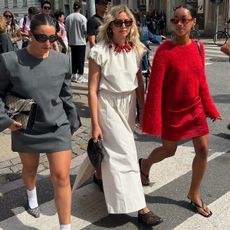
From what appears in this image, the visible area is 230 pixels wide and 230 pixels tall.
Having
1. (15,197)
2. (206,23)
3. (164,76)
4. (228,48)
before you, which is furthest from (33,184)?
(206,23)

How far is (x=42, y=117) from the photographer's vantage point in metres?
3.04

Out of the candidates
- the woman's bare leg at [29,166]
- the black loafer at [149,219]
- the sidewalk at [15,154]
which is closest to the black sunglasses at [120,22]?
the woman's bare leg at [29,166]

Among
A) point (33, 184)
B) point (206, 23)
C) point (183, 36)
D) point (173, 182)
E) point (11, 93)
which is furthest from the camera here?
point (206, 23)

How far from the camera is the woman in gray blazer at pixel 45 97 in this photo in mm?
2922

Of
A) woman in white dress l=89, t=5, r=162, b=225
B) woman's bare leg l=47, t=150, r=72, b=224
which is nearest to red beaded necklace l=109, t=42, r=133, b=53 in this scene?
woman in white dress l=89, t=5, r=162, b=225

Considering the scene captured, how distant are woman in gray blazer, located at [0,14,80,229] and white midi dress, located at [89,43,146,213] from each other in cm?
30

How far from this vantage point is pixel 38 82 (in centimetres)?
297

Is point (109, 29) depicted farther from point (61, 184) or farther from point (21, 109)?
point (61, 184)

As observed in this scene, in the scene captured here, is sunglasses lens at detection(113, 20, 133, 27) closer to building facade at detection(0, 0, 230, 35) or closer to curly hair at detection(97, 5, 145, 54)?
curly hair at detection(97, 5, 145, 54)

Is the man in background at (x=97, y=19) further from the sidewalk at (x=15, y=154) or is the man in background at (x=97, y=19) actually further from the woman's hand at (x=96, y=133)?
the woman's hand at (x=96, y=133)

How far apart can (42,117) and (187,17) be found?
4.55 feet

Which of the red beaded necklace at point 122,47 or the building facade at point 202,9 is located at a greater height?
the red beaded necklace at point 122,47

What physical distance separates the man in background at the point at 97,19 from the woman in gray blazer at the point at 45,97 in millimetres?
3602

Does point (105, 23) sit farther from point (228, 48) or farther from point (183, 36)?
point (228, 48)
